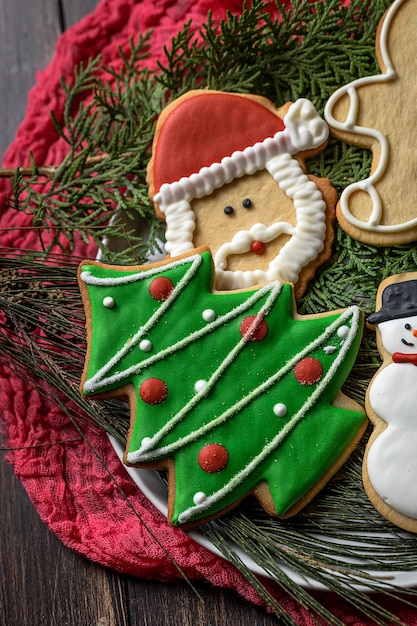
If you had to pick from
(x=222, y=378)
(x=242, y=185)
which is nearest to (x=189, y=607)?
(x=222, y=378)

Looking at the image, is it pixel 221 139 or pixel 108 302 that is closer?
pixel 108 302

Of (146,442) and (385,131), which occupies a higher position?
(385,131)

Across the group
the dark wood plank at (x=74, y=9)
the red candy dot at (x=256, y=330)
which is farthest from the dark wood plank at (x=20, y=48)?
the red candy dot at (x=256, y=330)

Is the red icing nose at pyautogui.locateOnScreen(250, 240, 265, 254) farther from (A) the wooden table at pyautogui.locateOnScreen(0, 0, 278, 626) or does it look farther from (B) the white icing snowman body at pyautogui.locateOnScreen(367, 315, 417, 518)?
(A) the wooden table at pyautogui.locateOnScreen(0, 0, 278, 626)

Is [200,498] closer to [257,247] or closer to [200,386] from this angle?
[200,386]

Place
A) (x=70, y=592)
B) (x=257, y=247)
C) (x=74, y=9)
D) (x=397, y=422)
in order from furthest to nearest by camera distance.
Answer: (x=74, y=9)
(x=70, y=592)
(x=257, y=247)
(x=397, y=422)

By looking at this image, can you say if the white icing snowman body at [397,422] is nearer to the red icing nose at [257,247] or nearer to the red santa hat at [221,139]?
the red icing nose at [257,247]
